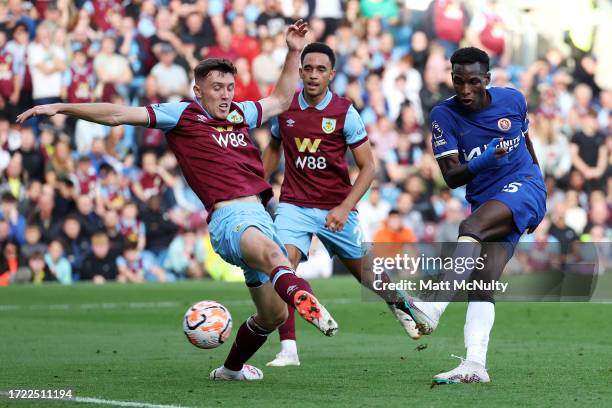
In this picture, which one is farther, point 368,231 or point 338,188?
A: point 368,231

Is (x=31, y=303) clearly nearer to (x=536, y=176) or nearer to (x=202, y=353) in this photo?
(x=202, y=353)

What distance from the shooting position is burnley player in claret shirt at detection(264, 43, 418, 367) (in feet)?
35.8

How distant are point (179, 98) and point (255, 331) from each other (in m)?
13.5

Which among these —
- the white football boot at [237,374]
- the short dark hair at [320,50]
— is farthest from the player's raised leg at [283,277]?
the short dark hair at [320,50]

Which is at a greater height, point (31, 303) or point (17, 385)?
point (17, 385)

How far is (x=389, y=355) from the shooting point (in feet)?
36.0

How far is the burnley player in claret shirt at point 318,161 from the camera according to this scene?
10.9 metres

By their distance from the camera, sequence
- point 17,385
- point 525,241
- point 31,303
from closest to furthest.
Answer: point 17,385 → point 31,303 → point 525,241

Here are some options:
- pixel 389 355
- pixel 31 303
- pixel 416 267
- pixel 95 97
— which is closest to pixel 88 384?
pixel 389 355

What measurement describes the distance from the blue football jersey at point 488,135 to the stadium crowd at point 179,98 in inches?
452

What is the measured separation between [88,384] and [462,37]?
1889 cm

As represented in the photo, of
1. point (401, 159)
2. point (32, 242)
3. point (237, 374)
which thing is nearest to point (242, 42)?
point (401, 159)

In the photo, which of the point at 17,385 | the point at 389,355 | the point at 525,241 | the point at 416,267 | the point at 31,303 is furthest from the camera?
the point at 525,241

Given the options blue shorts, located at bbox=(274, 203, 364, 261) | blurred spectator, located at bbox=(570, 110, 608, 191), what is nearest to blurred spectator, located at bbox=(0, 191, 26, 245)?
blue shorts, located at bbox=(274, 203, 364, 261)
